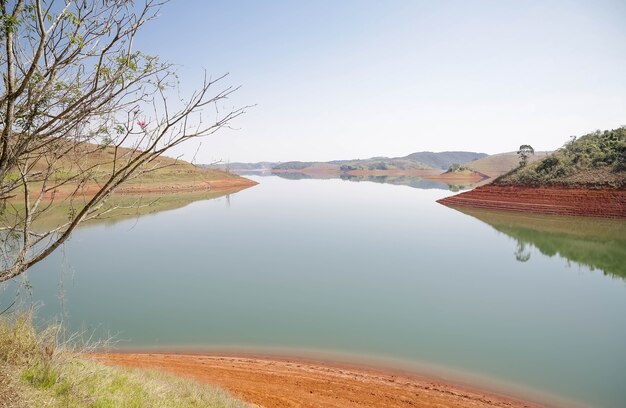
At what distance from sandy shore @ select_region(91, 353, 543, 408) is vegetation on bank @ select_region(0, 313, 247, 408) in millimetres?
2654

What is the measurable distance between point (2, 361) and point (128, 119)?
9.93 feet

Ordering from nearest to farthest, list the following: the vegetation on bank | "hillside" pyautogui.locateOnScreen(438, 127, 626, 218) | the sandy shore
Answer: the vegetation on bank < the sandy shore < "hillside" pyautogui.locateOnScreen(438, 127, 626, 218)

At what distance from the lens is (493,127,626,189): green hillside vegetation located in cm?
3494

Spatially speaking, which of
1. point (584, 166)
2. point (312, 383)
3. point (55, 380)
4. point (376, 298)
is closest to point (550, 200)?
point (584, 166)

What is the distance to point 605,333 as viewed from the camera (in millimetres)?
11180

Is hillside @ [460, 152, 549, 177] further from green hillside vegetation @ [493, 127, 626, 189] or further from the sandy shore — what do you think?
the sandy shore

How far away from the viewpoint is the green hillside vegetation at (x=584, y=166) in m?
34.9

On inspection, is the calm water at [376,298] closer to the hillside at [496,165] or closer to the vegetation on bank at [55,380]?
the vegetation on bank at [55,380]

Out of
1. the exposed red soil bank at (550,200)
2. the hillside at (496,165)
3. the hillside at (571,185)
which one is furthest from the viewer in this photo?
the hillside at (496,165)

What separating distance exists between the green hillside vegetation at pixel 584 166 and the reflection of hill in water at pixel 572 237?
5.70m

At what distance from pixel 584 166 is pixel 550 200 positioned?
657cm

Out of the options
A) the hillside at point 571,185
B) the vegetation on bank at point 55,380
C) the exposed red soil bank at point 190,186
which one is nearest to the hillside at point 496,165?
the hillside at point 571,185

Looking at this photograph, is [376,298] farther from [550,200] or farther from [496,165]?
[496,165]

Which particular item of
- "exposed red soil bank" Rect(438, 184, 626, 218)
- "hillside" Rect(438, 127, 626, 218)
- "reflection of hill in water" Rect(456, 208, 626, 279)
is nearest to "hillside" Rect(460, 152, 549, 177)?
"hillside" Rect(438, 127, 626, 218)
